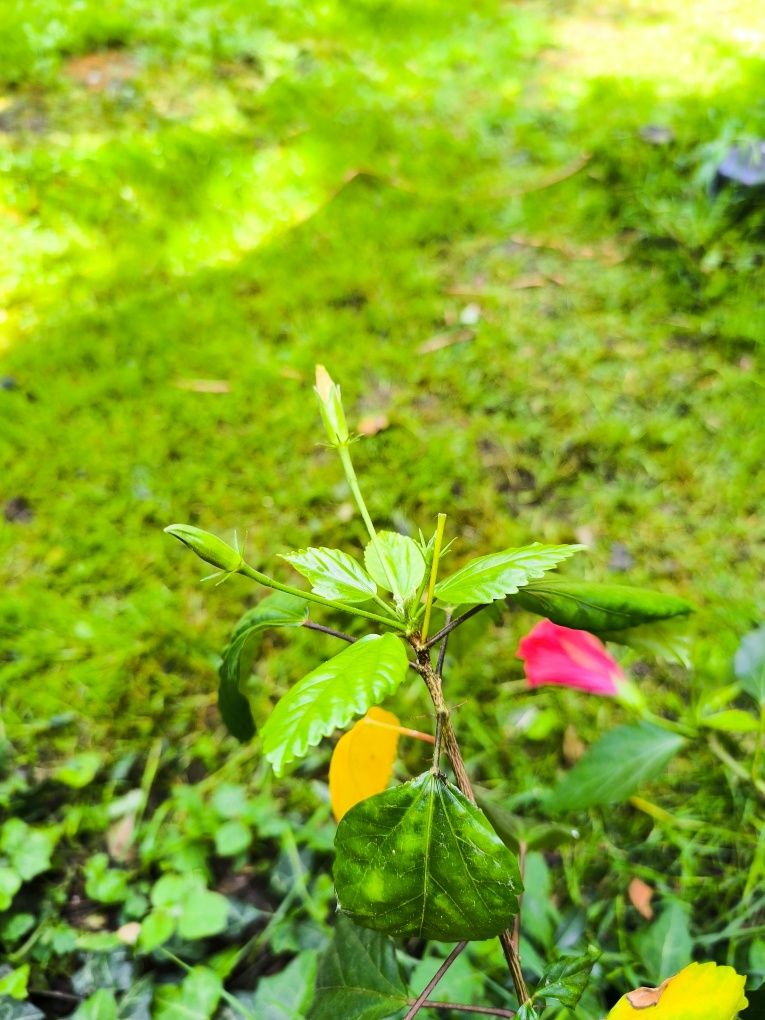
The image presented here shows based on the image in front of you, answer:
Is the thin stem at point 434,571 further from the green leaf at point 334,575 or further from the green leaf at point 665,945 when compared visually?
the green leaf at point 665,945

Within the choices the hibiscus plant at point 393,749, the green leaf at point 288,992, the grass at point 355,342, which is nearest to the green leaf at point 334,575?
the hibiscus plant at point 393,749

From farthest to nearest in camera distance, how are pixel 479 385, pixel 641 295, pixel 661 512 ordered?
1. pixel 641 295
2. pixel 479 385
3. pixel 661 512

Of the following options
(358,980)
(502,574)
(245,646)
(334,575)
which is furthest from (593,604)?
(358,980)

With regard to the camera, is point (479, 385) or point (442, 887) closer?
point (442, 887)

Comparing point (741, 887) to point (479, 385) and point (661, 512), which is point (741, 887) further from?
point (479, 385)

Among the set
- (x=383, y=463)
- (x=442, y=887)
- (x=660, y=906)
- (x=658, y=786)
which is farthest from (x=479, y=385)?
(x=442, y=887)

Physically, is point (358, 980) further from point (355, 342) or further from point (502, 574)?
point (355, 342)

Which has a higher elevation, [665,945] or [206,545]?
[206,545]
